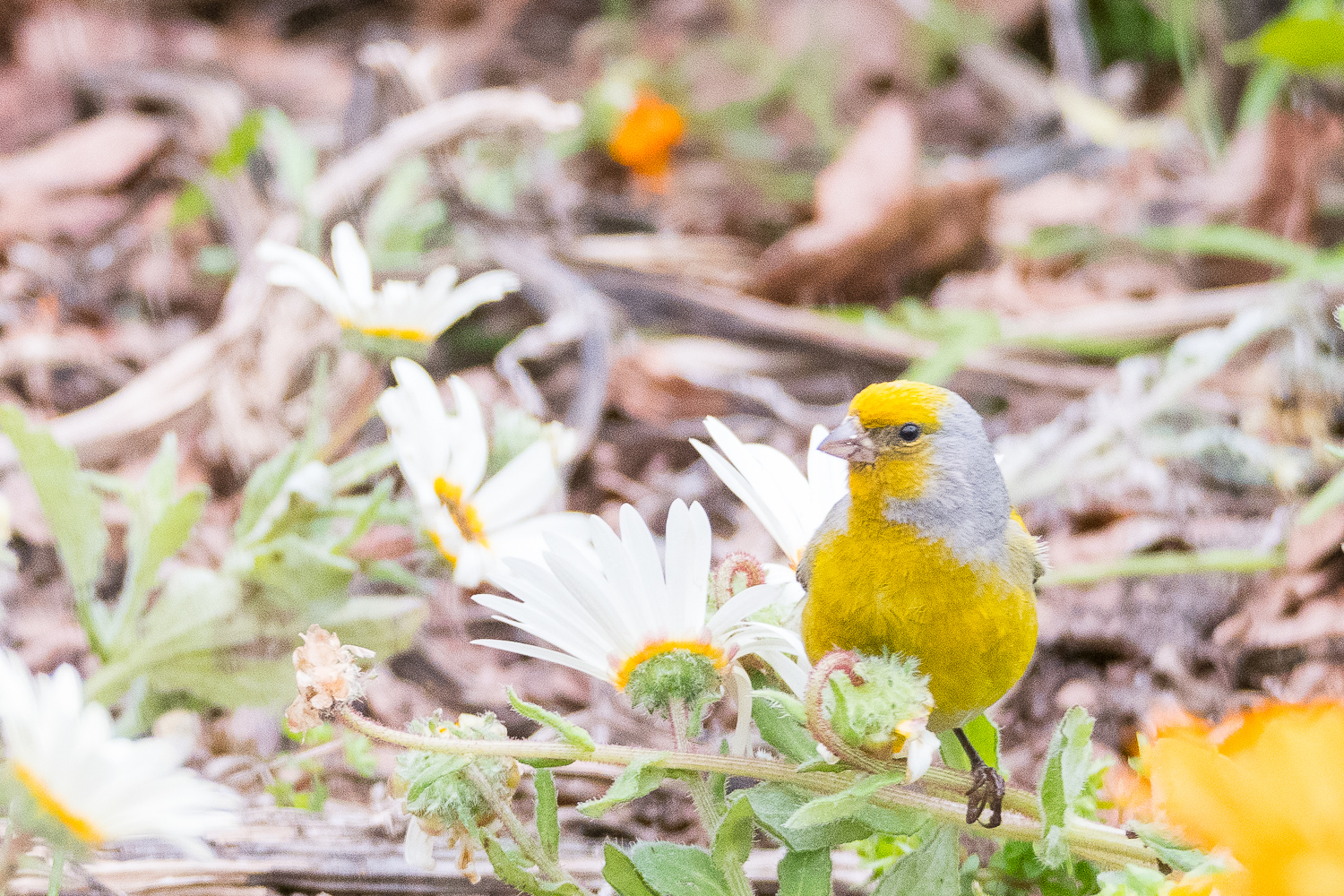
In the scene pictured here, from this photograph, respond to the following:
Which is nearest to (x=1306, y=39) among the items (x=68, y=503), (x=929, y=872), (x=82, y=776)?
(x=929, y=872)

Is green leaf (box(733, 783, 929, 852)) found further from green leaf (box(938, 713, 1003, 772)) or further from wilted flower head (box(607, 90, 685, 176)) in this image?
wilted flower head (box(607, 90, 685, 176))

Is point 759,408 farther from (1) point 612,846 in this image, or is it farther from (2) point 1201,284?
(1) point 612,846

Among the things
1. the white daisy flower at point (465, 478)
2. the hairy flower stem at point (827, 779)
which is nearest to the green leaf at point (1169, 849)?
the hairy flower stem at point (827, 779)

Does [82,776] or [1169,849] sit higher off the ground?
[82,776]

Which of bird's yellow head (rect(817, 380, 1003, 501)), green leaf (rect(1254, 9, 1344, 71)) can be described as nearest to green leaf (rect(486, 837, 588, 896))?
bird's yellow head (rect(817, 380, 1003, 501))

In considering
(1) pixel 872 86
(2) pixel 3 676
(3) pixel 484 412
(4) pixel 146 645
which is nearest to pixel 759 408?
(3) pixel 484 412

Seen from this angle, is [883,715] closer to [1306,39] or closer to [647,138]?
[1306,39]

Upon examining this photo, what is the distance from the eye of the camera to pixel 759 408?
2002 mm

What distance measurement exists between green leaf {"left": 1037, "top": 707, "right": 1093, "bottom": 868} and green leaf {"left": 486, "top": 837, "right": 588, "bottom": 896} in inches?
12.3

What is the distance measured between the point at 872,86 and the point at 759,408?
6.87 ft

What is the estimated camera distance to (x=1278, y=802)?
18.9 inches

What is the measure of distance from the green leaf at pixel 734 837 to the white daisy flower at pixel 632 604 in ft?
0.30

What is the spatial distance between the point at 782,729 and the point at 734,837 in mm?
81

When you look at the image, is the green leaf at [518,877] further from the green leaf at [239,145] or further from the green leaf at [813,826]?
the green leaf at [239,145]
